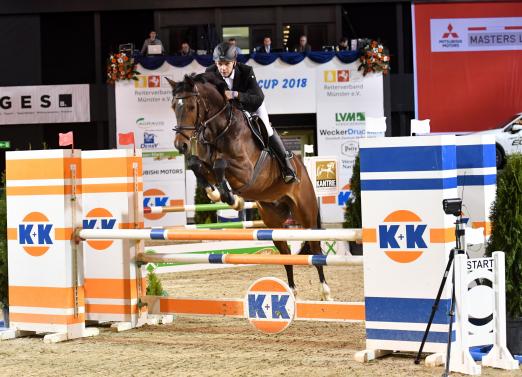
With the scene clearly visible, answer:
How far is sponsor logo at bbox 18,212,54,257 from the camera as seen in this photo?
5.60 m

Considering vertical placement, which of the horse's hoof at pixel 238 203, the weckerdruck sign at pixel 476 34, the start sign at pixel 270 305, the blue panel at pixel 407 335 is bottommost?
the blue panel at pixel 407 335

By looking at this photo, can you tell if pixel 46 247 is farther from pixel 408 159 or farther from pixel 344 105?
pixel 344 105

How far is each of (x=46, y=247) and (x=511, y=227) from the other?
292 cm

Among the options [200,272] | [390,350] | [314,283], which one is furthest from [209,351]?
[200,272]

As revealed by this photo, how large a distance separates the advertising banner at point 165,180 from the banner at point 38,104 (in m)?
2.18

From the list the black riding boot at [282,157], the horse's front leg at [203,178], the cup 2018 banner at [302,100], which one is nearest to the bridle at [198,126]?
the horse's front leg at [203,178]

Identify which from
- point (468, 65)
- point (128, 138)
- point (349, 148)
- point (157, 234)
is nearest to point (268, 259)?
point (157, 234)

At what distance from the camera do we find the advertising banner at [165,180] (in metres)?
16.3

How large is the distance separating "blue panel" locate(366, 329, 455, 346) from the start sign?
601mm

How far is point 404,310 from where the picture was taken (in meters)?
4.42

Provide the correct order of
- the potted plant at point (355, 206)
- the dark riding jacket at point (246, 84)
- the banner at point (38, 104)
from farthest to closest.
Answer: the banner at point (38, 104) → the potted plant at point (355, 206) → the dark riding jacket at point (246, 84)

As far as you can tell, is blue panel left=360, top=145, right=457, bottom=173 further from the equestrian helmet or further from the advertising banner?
the advertising banner

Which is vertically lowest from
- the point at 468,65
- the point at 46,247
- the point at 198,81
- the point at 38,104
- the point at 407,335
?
the point at 407,335

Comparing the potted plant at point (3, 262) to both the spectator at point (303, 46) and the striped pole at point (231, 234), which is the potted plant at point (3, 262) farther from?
the spectator at point (303, 46)
